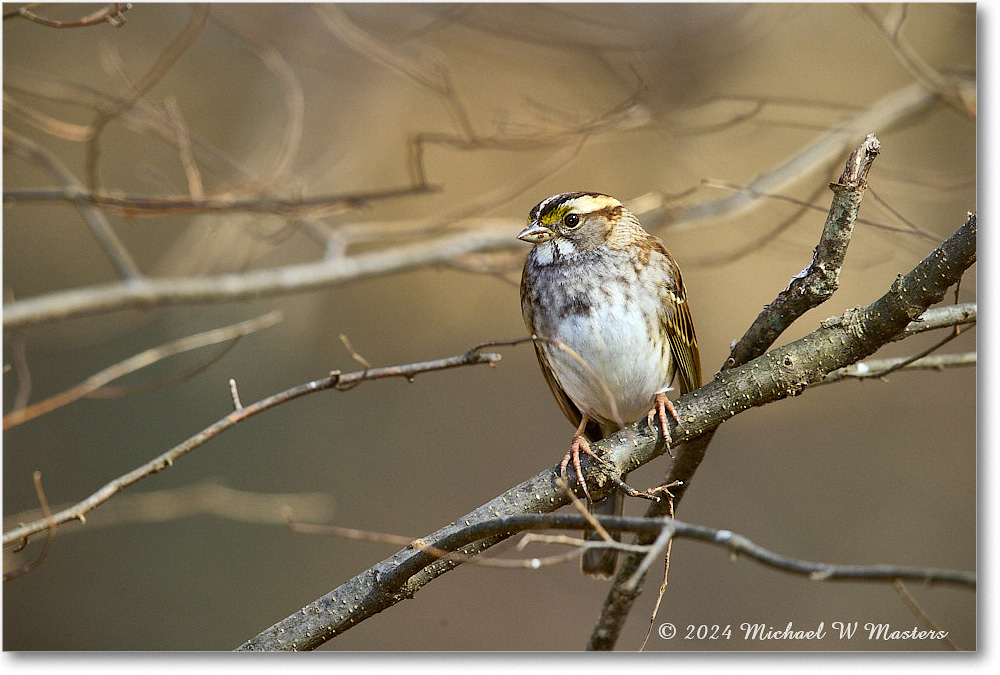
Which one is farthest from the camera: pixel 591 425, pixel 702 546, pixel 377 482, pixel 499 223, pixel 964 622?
pixel 377 482

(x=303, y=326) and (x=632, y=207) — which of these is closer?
(x=632, y=207)

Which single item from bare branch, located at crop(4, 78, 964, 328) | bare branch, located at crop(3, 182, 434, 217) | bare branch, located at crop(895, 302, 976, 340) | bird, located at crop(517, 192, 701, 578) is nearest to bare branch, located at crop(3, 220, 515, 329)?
bare branch, located at crop(4, 78, 964, 328)

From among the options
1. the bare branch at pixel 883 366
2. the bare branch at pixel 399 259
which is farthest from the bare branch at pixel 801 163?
the bare branch at pixel 883 366

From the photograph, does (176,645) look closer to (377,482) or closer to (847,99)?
(377,482)

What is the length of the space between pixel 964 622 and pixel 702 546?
0.67 m

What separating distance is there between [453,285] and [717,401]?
1.91 meters

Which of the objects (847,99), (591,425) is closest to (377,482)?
(591,425)

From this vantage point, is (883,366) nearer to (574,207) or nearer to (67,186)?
(574,207)

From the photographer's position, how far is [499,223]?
110 inches

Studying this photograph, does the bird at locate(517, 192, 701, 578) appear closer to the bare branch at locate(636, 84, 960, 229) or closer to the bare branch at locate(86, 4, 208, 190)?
the bare branch at locate(636, 84, 960, 229)

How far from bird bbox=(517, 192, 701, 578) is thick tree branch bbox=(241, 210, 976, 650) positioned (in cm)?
29

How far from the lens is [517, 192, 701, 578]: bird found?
1820 millimetres

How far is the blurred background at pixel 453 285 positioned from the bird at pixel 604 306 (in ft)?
1.81

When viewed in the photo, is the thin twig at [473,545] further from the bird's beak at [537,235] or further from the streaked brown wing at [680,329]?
the bird's beak at [537,235]
